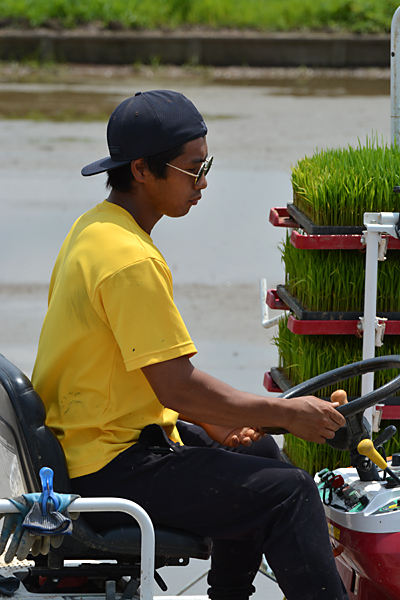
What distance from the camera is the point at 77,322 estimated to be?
1986 mm

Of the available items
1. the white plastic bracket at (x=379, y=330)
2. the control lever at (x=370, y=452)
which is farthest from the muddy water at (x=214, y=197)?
the control lever at (x=370, y=452)

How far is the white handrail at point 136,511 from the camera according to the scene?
1.76 meters

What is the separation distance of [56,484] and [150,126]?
875 mm

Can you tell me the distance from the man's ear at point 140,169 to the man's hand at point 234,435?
A: 67 centimetres

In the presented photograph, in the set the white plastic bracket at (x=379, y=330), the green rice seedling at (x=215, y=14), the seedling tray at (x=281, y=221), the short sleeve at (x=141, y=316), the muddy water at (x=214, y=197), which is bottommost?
the muddy water at (x=214, y=197)

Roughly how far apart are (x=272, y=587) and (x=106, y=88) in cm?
1342

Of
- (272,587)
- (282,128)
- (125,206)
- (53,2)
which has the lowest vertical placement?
(272,587)

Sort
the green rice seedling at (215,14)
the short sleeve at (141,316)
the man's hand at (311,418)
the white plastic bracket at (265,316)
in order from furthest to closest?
the green rice seedling at (215,14), the white plastic bracket at (265,316), the man's hand at (311,418), the short sleeve at (141,316)

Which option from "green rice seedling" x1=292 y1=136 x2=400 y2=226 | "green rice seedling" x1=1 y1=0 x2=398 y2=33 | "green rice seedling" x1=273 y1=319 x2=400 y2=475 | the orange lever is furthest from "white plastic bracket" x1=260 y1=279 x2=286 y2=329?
"green rice seedling" x1=1 y1=0 x2=398 y2=33

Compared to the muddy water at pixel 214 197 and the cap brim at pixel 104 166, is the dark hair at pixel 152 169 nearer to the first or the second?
the cap brim at pixel 104 166

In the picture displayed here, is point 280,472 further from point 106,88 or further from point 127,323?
point 106,88

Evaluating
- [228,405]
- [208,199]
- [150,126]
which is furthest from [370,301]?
[208,199]

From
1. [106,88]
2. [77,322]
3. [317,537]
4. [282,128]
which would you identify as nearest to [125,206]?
[77,322]

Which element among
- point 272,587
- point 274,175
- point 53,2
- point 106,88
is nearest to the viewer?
point 272,587
